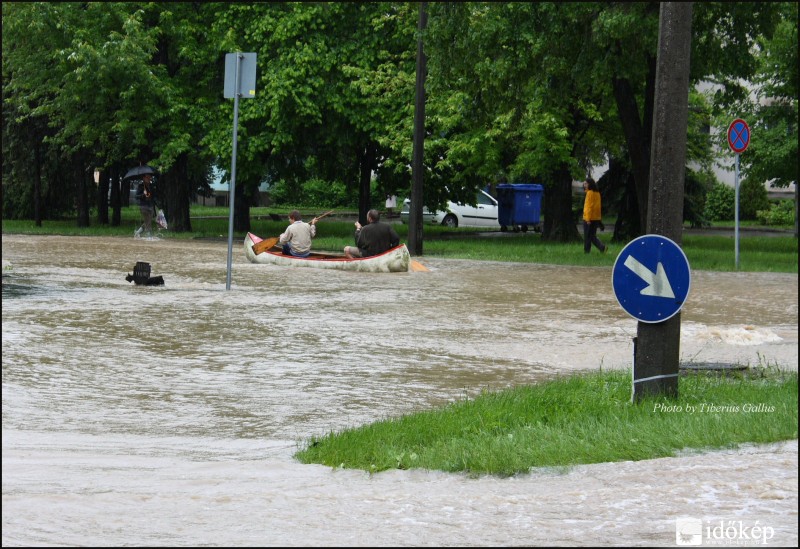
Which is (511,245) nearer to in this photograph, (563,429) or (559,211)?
(559,211)

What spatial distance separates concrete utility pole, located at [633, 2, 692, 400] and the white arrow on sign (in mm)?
283

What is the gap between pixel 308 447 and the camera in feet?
26.9

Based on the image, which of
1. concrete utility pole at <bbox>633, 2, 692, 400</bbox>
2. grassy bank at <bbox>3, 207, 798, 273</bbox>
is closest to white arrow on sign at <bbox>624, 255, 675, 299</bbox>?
concrete utility pole at <bbox>633, 2, 692, 400</bbox>

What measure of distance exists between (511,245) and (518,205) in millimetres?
10648

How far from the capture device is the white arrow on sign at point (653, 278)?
335 inches

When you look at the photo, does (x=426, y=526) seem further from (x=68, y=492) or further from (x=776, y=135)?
(x=776, y=135)

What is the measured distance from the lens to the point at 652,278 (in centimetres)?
855

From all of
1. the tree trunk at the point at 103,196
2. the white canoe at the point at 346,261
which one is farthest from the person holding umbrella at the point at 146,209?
the white canoe at the point at 346,261

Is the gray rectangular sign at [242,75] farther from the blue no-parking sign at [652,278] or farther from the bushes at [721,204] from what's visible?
the bushes at [721,204]

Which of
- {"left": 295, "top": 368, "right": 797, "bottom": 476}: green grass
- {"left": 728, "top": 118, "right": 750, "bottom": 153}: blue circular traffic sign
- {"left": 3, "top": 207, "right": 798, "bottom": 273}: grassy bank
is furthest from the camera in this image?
{"left": 3, "top": 207, "right": 798, "bottom": 273}: grassy bank

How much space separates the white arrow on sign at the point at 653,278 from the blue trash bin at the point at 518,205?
1449 inches

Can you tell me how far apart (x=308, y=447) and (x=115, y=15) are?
3427 centimetres

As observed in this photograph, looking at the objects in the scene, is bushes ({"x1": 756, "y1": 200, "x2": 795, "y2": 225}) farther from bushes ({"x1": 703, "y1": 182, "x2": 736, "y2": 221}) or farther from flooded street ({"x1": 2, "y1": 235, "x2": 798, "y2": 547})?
flooded street ({"x1": 2, "y1": 235, "x2": 798, "y2": 547})

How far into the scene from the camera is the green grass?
730 cm
